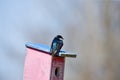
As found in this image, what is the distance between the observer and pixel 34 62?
1427mm

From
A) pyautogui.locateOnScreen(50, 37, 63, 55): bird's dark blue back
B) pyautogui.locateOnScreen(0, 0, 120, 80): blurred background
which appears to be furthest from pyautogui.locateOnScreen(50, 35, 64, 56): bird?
pyautogui.locateOnScreen(0, 0, 120, 80): blurred background

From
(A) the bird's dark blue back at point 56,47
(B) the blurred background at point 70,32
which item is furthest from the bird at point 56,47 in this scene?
(B) the blurred background at point 70,32

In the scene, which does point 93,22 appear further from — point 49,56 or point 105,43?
point 49,56

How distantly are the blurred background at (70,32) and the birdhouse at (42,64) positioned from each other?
1248 mm

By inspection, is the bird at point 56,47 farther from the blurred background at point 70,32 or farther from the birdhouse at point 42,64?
the blurred background at point 70,32

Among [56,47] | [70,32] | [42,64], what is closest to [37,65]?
[42,64]

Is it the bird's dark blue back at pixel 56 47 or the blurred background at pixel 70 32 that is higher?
the blurred background at pixel 70 32

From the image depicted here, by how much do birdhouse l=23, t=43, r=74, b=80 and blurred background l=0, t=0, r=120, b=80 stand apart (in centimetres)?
125

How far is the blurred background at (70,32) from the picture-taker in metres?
2.71

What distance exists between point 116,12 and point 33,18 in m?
0.92

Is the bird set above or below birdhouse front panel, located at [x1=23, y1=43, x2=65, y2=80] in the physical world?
above

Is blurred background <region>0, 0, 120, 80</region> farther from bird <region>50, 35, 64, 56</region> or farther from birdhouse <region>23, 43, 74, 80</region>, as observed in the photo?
bird <region>50, 35, 64, 56</region>

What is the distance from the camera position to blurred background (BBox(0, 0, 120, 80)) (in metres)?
2.71

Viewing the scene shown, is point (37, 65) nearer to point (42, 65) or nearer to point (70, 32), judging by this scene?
point (42, 65)
